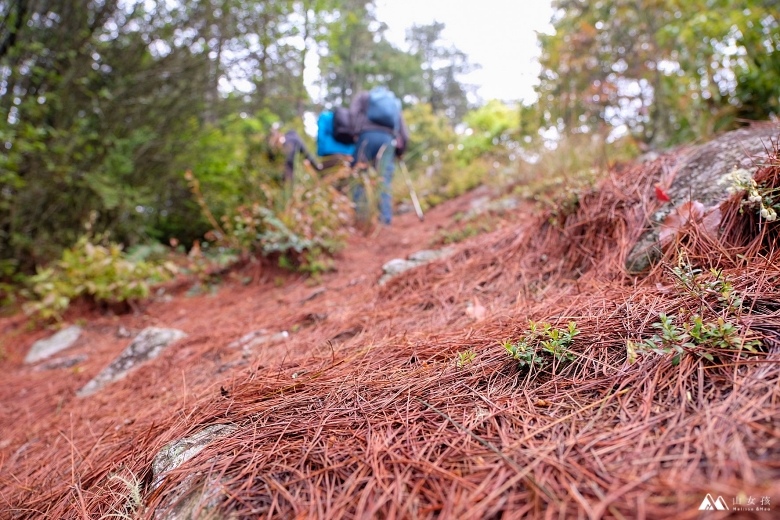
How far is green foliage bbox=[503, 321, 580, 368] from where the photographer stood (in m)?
1.05

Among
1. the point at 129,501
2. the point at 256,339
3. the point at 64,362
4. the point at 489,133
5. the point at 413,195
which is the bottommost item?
the point at 64,362

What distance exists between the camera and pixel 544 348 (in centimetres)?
108

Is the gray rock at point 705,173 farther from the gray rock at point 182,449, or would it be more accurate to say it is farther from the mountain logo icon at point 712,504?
the gray rock at point 182,449

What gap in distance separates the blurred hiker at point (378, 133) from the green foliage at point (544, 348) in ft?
13.4

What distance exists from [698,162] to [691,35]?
3.46m

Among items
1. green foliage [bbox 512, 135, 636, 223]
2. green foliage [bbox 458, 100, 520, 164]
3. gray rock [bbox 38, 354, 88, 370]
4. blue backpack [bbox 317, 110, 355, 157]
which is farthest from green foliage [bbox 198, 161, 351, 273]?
green foliage [bbox 458, 100, 520, 164]

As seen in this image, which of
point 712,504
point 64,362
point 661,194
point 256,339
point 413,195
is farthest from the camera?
point 413,195

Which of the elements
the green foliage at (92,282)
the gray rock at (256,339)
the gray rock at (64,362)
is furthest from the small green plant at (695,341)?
the green foliage at (92,282)

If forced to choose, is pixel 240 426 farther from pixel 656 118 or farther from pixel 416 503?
pixel 656 118

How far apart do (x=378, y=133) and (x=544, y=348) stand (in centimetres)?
474

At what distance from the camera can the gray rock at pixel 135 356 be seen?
2.29m

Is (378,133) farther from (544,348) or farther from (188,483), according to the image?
(188,483)

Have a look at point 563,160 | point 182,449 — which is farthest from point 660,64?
point 182,449

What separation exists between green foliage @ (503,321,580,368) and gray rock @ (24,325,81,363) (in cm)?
359
